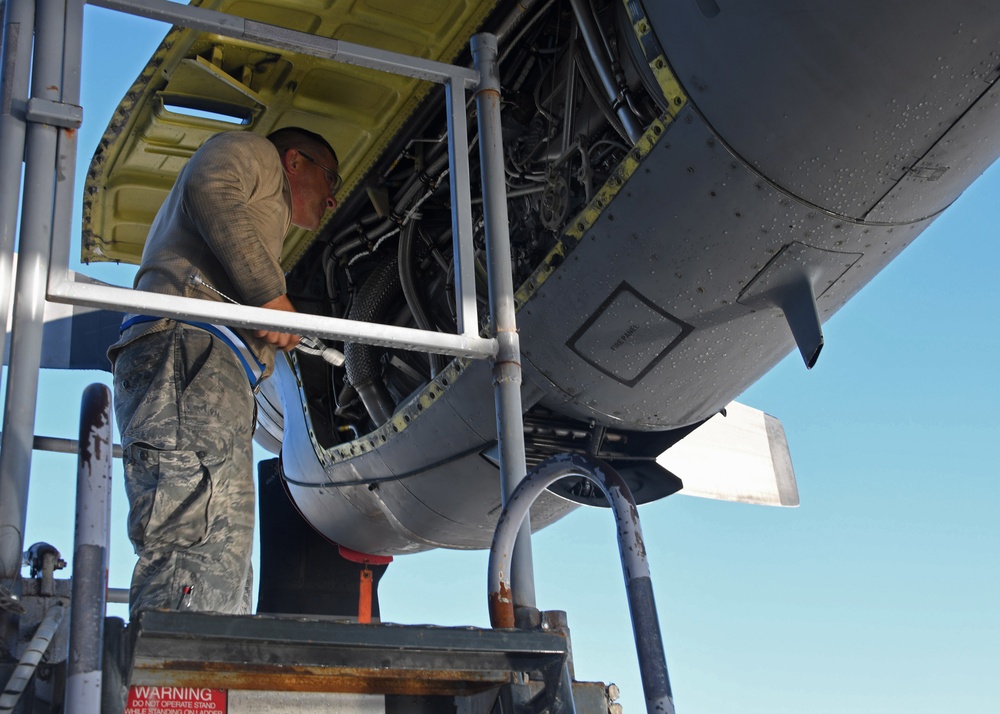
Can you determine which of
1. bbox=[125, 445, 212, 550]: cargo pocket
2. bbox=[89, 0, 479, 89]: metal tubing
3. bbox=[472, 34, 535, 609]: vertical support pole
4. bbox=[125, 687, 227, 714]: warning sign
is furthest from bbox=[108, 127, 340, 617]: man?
bbox=[125, 687, 227, 714]: warning sign

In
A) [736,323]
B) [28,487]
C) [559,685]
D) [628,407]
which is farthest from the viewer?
[628,407]

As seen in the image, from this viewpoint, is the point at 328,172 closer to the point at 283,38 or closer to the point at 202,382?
the point at 283,38

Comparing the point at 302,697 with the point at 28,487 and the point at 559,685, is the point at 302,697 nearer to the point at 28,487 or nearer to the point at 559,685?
the point at 559,685

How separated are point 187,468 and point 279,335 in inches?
21.7

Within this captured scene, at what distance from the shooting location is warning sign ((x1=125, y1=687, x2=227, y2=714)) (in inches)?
83.7

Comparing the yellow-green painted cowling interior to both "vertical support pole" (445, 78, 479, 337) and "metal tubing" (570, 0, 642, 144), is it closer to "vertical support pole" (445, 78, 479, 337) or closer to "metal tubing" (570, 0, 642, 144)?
"metal tubing" (570, 0, 642, 144)

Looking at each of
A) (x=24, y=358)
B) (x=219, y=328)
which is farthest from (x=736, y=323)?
(x=24, y=358)

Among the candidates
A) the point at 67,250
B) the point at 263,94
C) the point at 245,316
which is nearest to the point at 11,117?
the point at 67,250

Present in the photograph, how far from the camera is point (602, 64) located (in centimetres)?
427

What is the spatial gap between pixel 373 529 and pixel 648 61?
375cm

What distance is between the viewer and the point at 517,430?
307 centimetres

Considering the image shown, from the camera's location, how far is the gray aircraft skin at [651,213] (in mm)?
3412

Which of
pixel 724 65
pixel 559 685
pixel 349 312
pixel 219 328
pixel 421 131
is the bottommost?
pixel 559 685

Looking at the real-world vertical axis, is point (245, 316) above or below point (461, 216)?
below
